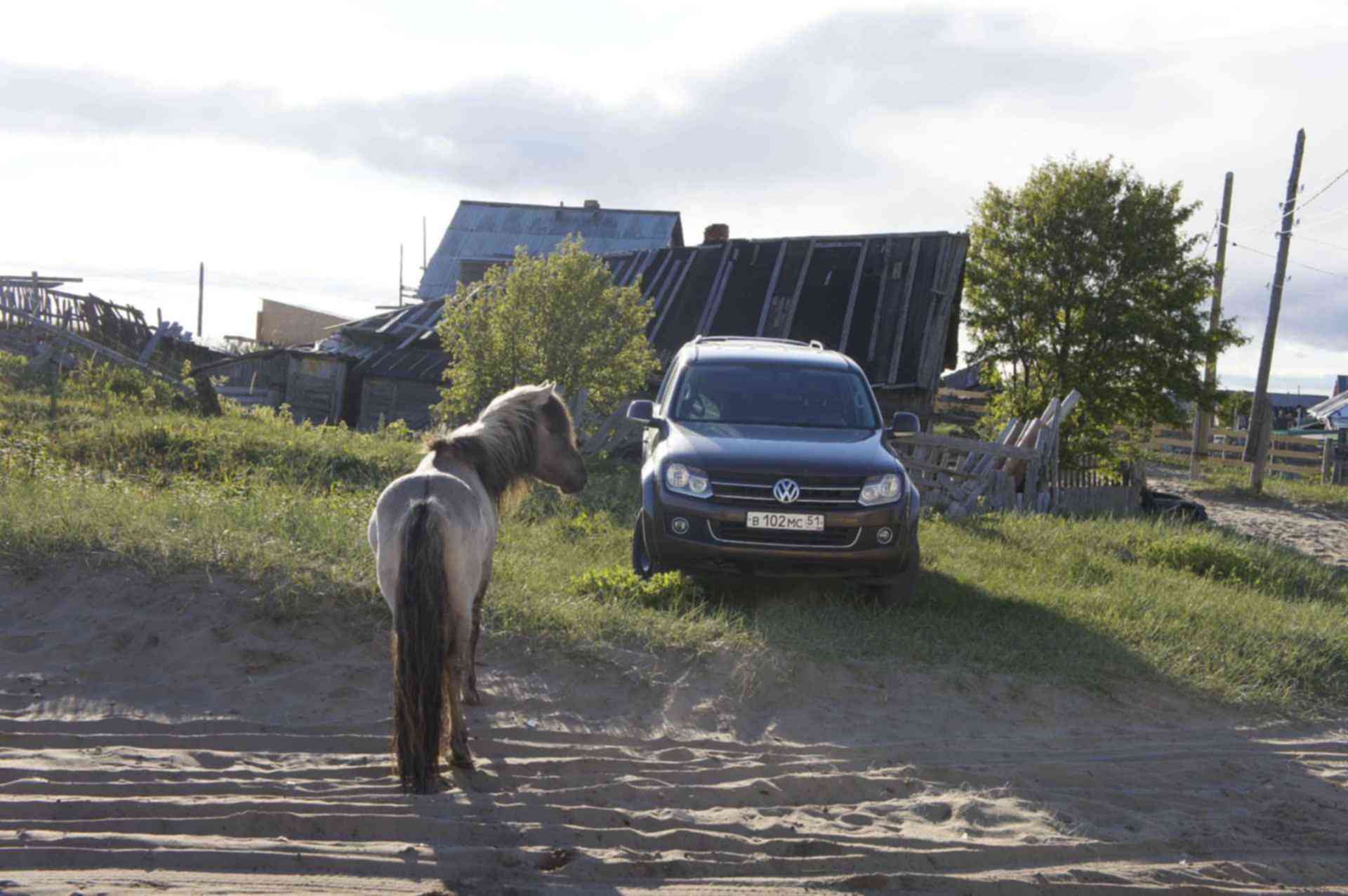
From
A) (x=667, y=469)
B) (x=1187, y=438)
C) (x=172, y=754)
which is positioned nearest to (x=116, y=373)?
(x=667, y=469)

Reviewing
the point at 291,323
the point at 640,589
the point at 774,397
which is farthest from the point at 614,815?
the point at 291,323

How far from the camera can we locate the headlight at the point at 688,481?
7.29 metres

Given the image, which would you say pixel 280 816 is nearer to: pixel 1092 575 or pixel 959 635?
pixel 959 635

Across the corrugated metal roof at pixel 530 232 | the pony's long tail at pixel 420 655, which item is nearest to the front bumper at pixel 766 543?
the pony's long tail at pixel 420 655

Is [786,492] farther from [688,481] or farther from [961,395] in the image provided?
[961,395]

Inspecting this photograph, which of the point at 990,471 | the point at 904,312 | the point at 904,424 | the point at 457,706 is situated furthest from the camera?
the point at 904,312

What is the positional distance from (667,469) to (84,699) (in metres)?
3.90

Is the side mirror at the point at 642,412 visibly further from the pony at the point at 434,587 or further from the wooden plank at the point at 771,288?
the wooden plank at the point at 771,288

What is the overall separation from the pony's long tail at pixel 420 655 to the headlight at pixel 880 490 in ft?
12.4

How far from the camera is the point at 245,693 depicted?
5.29 meters

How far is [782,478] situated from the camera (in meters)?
7.22

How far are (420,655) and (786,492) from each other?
3557 mm

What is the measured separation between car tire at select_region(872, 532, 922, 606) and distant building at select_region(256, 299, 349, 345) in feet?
146

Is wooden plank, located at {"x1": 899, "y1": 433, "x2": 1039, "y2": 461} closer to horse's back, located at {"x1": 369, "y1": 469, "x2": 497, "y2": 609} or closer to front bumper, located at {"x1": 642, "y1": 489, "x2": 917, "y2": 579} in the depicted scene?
front bumper, located at {"x1": 642, "y1": 489, "x2": 917, "y2": 579}
